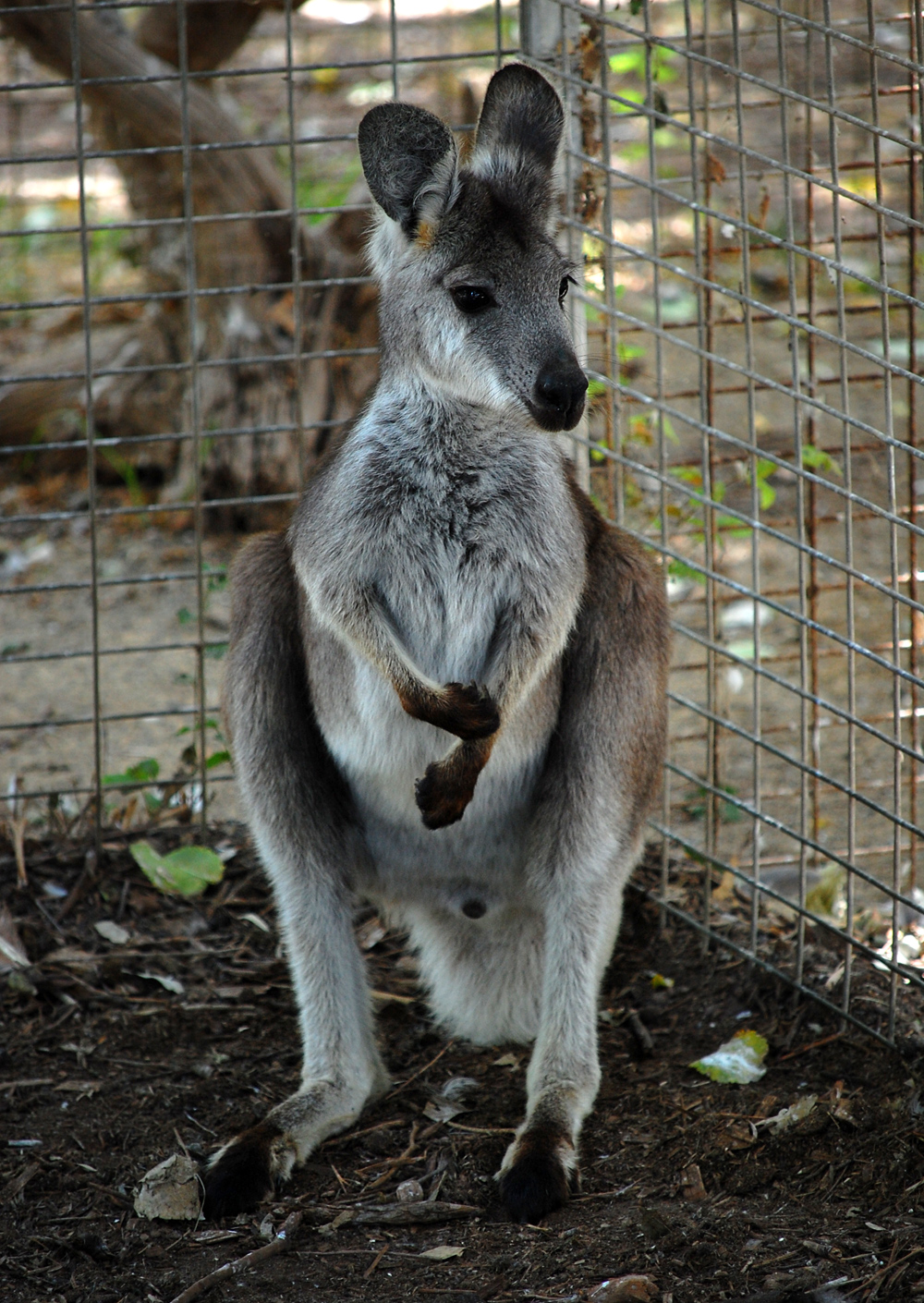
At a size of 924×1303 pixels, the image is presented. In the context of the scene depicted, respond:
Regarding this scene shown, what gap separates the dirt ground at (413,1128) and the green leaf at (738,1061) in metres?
0.03

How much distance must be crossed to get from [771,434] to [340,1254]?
4.48 m

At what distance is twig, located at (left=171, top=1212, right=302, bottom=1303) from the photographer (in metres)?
2.06

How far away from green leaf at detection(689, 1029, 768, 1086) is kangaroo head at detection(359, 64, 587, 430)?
138 centimetres

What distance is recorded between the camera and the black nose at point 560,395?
7.29ft

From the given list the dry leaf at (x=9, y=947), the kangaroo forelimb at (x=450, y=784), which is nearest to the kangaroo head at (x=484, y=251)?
the kangaroo forelimb at (x=450, y=784)

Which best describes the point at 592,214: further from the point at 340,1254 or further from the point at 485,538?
the point at 340,1254

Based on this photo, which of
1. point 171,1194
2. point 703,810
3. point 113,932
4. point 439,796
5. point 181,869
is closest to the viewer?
point 171,1194

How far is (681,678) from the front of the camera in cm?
484

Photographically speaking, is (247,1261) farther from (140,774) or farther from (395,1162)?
(140,774)

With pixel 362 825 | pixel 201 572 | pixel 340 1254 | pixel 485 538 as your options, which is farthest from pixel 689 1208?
pixel 201 572

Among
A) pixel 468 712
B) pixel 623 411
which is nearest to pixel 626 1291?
pixel 468 712

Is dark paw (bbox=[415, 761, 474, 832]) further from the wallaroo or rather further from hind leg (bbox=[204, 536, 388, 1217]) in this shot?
hind leg (bbox=[204, 536, 388, 1217])

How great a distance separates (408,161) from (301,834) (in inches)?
51.3

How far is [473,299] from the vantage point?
2.34 metres
